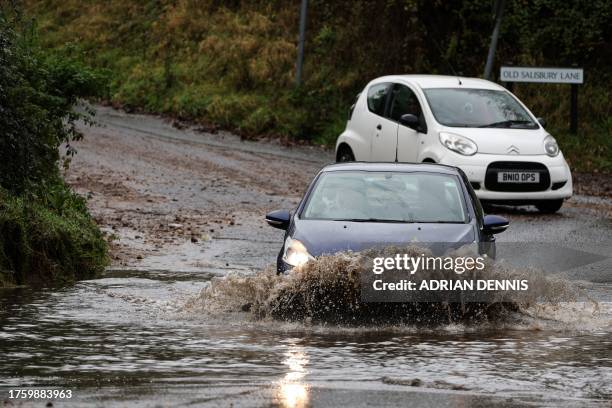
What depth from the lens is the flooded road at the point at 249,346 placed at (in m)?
8.17

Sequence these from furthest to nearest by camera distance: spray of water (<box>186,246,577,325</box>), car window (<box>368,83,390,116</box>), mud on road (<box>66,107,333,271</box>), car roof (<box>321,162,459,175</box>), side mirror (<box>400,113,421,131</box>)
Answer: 1. car window (<box>368,83,390,116</box>)
2. side mirror (<box>400,113,421,131</box>)
3. mud on road (<box>66,107,333,271</box>)
4. car roof (<box>321,162,459,175</box>)
5. spray of water (<box>186,246,577,325</box>)

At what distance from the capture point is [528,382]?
28.1 ft

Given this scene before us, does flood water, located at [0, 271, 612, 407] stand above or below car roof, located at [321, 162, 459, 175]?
below

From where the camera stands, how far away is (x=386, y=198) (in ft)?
39.8

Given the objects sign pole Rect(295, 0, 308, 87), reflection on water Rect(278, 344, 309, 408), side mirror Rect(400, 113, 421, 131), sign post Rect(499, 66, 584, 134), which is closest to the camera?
reflection on water Rect(278, 344, 309, 408)

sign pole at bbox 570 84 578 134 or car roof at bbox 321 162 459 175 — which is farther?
sign pole at bbox 570 84 578 134

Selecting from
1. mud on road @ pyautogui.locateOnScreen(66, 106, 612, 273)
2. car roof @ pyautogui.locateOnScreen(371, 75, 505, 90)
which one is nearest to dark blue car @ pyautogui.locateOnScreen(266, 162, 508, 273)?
mud on road @ pyautogui.locateOnScreen(66, 106, 612, 273)

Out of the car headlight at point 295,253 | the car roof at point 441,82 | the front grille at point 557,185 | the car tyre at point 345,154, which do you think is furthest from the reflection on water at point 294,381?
the car tyre at point 345,154

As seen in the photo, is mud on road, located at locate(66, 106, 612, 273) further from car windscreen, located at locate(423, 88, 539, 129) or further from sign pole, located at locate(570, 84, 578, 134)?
sign pole, located at locate(570, 84, 578, 134)

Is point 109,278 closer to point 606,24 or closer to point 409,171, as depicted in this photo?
point 409,171

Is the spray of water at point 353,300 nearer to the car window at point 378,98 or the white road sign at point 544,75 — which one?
the car window at point 378,98

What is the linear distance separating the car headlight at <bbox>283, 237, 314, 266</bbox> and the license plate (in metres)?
8.59

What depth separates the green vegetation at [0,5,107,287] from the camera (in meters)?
13.6

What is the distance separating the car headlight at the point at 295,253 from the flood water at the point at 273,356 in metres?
0.52
